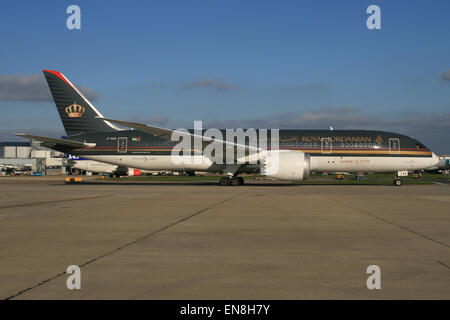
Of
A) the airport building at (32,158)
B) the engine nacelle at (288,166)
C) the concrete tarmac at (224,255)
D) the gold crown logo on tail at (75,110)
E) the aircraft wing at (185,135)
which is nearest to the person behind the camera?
the concrete tarmac at (224,255)

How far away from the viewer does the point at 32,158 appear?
289 feet

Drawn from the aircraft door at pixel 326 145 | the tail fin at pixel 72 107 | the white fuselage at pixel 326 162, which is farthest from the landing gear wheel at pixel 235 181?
the tail fin at pixel 72 107

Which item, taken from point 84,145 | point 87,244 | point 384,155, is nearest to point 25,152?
point 84,145

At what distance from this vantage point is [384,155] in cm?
2762

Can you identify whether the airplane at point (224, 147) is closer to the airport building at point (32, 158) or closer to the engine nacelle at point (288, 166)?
the engine nacelle at point (288, 166)

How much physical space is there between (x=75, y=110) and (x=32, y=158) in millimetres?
66959

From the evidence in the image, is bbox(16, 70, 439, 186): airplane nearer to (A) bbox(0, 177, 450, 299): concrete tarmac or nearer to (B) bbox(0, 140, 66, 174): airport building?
(A) bbox(0, 177, 450, 299): concrete tarmac

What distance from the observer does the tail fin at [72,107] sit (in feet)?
93.2

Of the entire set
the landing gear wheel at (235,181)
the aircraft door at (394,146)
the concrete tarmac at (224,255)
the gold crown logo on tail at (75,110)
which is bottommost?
the concrete tarmac at (224,255)

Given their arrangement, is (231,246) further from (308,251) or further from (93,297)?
(93,297)

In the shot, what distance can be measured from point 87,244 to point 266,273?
3.32 metres
